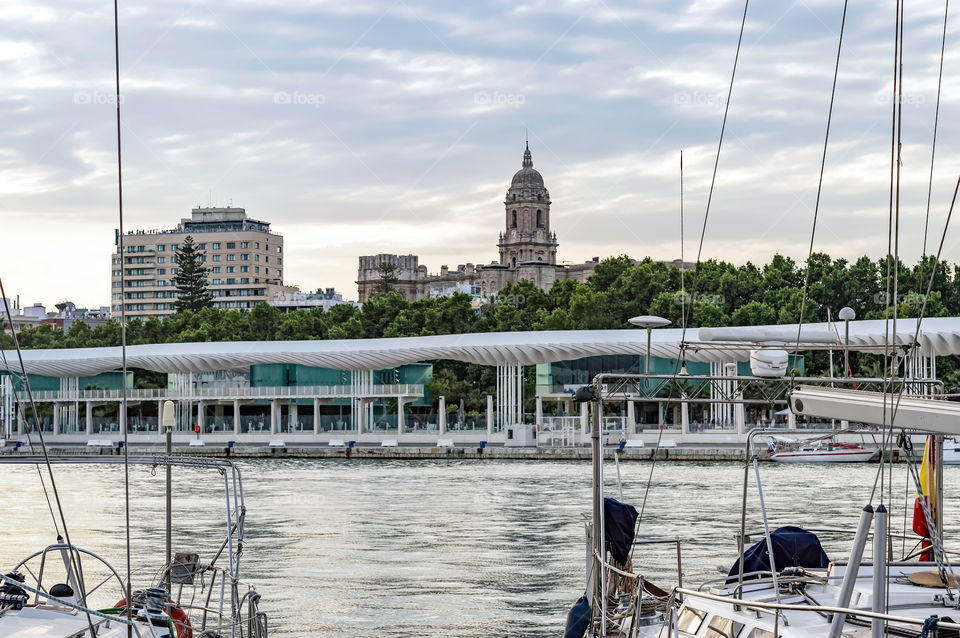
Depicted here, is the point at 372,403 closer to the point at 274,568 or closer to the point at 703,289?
the point at 703,289

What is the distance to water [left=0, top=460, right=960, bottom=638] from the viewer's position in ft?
62.1

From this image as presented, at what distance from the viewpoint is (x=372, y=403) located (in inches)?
2867

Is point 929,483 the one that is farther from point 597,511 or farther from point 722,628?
point 722,628

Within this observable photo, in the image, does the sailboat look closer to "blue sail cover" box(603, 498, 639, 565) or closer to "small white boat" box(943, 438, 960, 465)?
"blue sail cover" box(603, 498, 639, 565)

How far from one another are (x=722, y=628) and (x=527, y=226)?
18491 cm

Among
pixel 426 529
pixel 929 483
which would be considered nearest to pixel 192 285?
pixel 426 529

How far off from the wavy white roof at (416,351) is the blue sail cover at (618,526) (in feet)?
152

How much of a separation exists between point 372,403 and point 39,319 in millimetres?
111299

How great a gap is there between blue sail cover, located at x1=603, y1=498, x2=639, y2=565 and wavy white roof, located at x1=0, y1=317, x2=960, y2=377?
46202 mm

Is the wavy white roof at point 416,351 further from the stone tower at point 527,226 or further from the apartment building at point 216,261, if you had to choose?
the stone tower at point 527,226

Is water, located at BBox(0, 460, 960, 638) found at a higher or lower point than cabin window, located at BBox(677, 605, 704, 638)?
lower

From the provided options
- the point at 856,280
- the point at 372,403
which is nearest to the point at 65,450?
the point at 372,403

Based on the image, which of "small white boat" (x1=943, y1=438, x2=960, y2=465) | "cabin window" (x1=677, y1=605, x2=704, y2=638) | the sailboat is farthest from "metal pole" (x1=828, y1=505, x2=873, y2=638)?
"small white boat" (x1=943, y1=438, x2=960, y2=465)

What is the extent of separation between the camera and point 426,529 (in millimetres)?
28891
